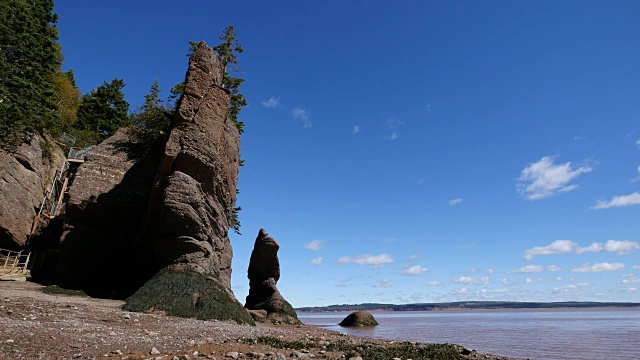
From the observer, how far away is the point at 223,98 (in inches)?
1011

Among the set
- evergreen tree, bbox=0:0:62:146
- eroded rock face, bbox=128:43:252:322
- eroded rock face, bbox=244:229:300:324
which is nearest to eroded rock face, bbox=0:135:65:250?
evergreen tree, bbox=0:0:62:146

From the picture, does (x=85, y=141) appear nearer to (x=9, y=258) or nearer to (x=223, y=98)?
(x=9, y=258)

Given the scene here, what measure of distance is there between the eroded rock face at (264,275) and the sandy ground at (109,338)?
22302 mm

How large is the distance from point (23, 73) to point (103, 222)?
14108mm

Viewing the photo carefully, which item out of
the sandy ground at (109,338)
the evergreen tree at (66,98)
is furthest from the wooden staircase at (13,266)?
the evergreen tree at (66,98)

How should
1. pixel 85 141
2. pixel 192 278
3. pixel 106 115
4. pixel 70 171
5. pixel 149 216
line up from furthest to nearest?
pixel 106 115 < pixel 85 141 < pixel 70 171 < pixel 149 216 < pixel 192 278

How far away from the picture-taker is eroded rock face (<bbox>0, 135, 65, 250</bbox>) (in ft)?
82.6

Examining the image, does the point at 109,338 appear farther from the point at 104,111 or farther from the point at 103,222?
the point at 104,111

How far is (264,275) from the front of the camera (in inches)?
1487

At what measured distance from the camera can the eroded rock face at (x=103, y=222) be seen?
2228cm

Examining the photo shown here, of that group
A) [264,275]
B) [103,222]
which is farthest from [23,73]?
[264,275]

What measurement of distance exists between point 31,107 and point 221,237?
17036 millimetres

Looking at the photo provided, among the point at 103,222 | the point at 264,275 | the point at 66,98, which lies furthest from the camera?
the point at 66,98

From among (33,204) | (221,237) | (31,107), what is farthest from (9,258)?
(221,237)
